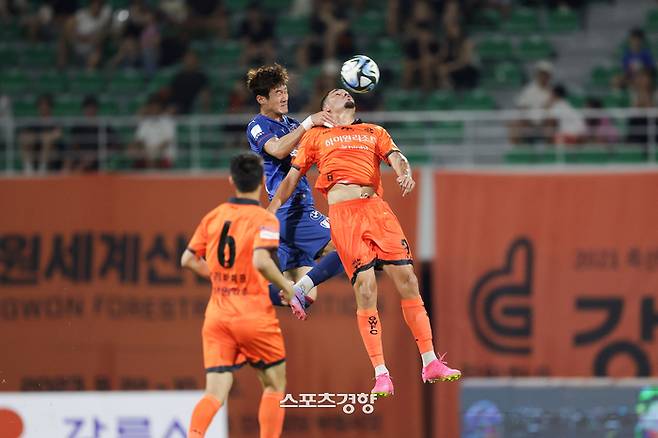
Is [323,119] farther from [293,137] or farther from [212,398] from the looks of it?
[212,398]

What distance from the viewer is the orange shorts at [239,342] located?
10328 millimetres

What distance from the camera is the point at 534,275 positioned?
1736 centimetres

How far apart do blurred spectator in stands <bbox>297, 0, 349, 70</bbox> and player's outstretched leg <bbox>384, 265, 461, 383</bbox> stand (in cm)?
853

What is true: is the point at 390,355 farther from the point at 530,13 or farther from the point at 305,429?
the point at 530,13

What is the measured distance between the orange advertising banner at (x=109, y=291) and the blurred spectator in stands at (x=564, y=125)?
3.20 m

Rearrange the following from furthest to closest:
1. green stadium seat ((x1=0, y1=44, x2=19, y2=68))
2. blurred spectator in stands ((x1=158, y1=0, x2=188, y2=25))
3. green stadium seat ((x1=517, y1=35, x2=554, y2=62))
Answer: blurred spectator in stands ((x1=158, y1=0, x2=188, y2=25)) → green stadium seat ((x1=0, y1=44, x2=19, y2=68)) → green stadium seat ((x1=517, y1=35, x2=554, y2=62))

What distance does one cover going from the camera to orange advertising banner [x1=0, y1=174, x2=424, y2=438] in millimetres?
17672

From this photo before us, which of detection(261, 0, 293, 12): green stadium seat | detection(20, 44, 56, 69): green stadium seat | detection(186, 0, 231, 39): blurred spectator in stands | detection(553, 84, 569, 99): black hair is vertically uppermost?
detection(261, 0, 293, 12): green stadium seat

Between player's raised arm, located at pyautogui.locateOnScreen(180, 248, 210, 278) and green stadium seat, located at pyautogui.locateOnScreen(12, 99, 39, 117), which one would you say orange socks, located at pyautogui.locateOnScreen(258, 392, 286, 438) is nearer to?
player's raised arm, located at pyautogui.locateOnScreen(180, 248, 210, 278)

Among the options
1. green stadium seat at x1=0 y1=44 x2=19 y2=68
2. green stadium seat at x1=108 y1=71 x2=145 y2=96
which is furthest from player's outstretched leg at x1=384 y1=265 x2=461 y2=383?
green stadium seat at x1=0 y1=44 x2=19 y2=68

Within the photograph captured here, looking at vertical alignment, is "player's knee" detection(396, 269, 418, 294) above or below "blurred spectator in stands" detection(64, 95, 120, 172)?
below

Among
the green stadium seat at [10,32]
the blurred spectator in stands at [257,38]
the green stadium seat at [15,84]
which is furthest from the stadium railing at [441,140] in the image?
the green stadium seat at [10,32]

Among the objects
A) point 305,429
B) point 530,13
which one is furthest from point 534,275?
point 530,13

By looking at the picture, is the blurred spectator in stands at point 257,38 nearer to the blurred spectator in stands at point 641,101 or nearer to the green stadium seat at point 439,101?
the green stadium seat at point 439,101
